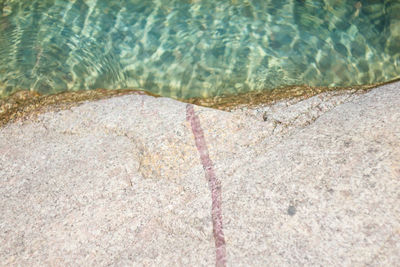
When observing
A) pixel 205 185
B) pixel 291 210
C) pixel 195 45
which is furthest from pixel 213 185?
pixel 195 45

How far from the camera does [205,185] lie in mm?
2725

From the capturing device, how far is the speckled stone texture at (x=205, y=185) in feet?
7.76

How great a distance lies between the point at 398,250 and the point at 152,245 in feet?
4.18

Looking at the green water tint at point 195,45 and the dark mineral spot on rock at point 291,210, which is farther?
the green water tint at point 195,45

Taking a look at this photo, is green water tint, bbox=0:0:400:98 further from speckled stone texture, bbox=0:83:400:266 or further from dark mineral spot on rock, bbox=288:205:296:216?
dark mineral spot on rock, bbox=288:205:296:216

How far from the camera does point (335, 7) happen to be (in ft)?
15.2

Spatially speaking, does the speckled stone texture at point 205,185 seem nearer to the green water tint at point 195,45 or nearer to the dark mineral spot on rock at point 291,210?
the dark mineral spot on rock at point 291,210

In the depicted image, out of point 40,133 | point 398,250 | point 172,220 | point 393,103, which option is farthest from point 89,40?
point 398,250

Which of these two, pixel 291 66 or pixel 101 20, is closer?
pixel 291 66

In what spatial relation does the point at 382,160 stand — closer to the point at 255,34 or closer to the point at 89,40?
the point at 255,34

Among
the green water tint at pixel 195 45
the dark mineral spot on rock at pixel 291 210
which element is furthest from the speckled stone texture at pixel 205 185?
the green water tint at pixel 195 45

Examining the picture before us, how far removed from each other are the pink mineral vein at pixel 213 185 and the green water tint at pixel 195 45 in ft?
2.94

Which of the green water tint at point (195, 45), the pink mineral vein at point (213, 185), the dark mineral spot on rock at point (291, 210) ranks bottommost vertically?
the green water tint at point (195, 45)

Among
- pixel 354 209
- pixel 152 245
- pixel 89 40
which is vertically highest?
pixel 354 209
